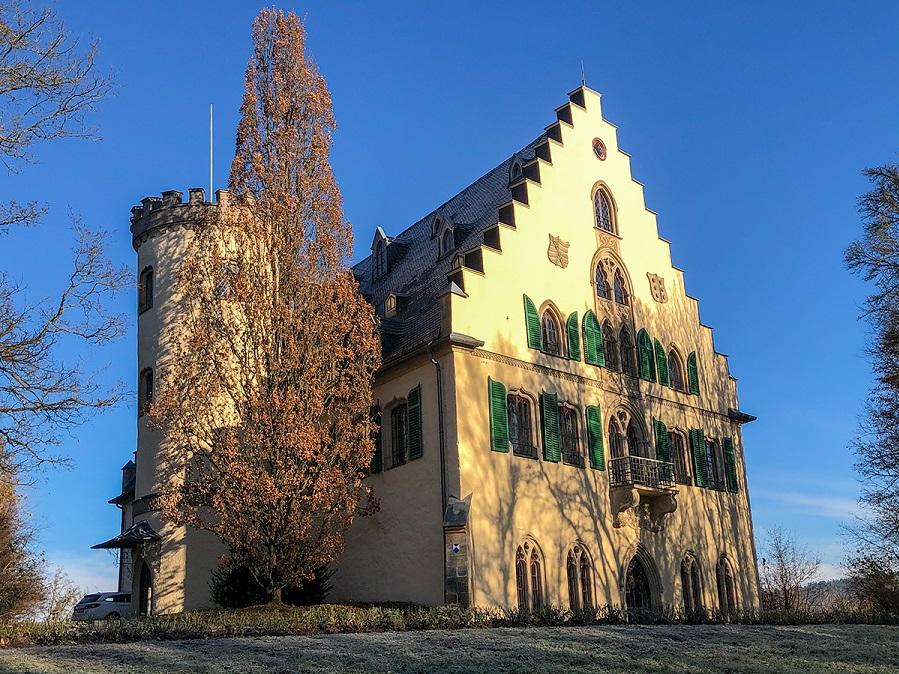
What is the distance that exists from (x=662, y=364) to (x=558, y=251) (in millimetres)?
5951

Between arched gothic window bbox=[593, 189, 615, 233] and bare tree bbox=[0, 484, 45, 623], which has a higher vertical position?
arched gothic window bbox=[593, 189, 615, 233]

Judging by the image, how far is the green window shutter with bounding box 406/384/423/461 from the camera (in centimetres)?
2627

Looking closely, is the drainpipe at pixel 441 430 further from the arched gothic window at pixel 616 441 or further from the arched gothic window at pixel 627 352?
the arched gothic window at pixel 627 352

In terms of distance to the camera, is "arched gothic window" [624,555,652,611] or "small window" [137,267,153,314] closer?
"arched gothic window" [624,555,652,611]

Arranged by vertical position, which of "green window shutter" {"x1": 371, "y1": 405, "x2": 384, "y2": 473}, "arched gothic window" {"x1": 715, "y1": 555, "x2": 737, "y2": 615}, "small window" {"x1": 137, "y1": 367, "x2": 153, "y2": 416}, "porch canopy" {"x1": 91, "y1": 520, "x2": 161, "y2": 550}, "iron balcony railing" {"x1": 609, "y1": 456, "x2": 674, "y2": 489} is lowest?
"arched gothic window" {"x1": 715, "y1": 555, "x2": 737, "y2": 615}

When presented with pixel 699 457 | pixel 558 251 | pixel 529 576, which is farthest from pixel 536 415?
pixel 699 457

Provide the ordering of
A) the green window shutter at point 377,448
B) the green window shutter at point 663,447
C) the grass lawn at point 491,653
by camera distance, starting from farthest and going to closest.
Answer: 1. the green window shutter at point 663,447
2. the green window shutter at point 377,448
3. the grass lawn at point 491,653

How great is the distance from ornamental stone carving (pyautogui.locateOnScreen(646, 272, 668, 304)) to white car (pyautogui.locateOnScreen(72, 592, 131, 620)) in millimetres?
19899

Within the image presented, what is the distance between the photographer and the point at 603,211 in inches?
1270

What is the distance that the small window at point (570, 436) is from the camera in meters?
28.0

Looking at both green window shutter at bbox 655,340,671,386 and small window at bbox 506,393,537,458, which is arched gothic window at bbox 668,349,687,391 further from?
small window at bbox 506,393,537,458

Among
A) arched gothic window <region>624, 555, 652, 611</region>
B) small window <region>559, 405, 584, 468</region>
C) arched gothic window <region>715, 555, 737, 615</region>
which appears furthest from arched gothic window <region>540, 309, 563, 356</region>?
arched gothic window <region>715, 555, 737, 615</region>

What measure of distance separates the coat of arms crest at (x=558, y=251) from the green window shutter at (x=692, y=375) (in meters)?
7.01

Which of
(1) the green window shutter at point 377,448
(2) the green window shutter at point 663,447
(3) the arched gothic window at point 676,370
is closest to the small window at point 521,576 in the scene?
(1) the green window shutter at point 377,448
